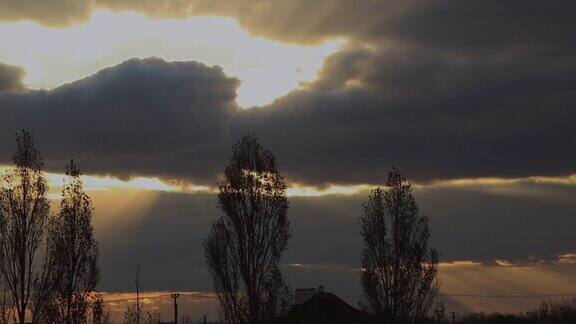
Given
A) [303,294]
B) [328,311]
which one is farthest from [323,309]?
[303,294]

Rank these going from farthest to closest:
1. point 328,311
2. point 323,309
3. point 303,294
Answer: point 328,311 < point 323,309 < point 303,294

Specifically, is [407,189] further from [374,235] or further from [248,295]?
[248,295]

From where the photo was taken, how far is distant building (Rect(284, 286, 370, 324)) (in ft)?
209

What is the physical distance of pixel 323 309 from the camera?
221 ft

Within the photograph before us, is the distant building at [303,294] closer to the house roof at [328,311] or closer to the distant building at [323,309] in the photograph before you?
the distant building at [323,309]

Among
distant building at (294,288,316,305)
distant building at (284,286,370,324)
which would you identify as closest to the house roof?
distant building at (284,286,370,324)

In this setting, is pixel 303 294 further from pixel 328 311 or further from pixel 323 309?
pixel 328 311

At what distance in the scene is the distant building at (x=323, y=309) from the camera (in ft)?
209

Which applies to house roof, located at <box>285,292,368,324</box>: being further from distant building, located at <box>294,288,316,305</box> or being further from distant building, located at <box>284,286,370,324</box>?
distant building, located at <box>294,288,316,305</box>

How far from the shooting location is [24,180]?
43.1 meters

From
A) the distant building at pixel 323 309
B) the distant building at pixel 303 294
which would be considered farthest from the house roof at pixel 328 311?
the distant building at pixel 303 294

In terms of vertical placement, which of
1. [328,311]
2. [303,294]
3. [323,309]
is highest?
[303,294]

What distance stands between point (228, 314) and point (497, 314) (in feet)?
129

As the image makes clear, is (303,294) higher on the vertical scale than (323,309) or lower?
higher
